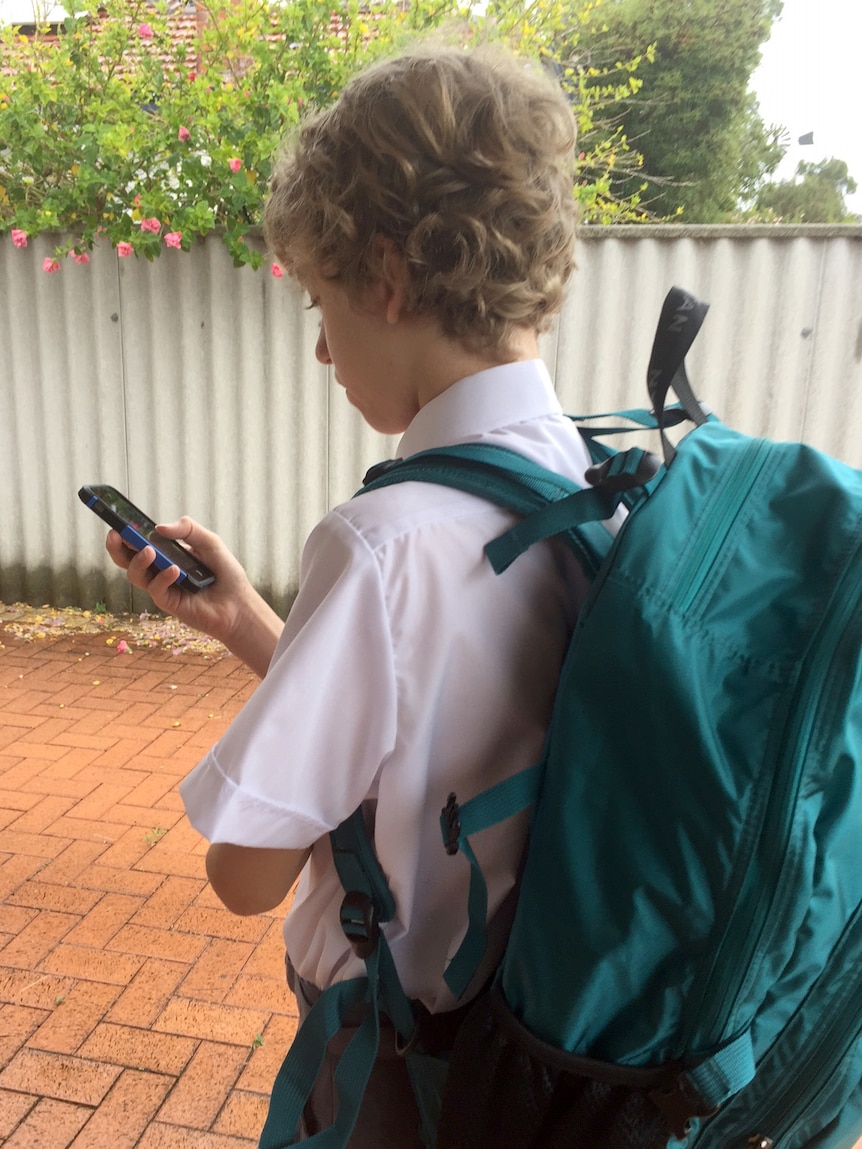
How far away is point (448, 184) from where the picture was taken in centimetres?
95

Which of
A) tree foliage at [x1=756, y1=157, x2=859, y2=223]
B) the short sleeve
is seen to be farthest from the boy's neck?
tree foliage at [x1=756, y1=157, x2=859, y2=223]

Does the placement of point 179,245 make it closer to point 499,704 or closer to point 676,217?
point 676,217

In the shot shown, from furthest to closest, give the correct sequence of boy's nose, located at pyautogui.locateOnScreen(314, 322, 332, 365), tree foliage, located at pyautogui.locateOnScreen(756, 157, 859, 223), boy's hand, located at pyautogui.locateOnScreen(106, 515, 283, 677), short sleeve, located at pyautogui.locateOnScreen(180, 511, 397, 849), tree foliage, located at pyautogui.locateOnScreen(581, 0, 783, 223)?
tree foliage, located at pyautogui.locateOnScreen(581, 0, 783, 223)
tree foliage, located at pyautogui.locateOnScreen(756, 157, 859, 223)
boy's hand, located at pyautogui.locateOnScreen(106, 515, 283, 677)
boy's nose, located at pyautogui.locateOnScreen(314, 322, 332, 365)
short sleeve, located at pyautogui.locateOnScreen(180, 511, 397, 849)

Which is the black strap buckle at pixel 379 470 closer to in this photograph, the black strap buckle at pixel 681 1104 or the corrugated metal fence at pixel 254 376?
the black strap buckle at pixel 681 1104

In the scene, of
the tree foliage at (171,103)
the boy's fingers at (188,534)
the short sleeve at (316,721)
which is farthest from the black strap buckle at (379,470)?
the tree foliage at (171,103)

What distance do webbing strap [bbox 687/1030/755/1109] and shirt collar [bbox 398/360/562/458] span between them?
1.98 ft

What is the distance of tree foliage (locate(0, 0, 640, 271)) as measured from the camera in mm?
5129

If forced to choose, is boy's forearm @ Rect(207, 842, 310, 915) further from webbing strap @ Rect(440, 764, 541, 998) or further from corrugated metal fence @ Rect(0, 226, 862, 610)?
corrugated metal fence @ Rect(0, 226, 862, 610)

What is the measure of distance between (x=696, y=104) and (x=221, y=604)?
740 cm

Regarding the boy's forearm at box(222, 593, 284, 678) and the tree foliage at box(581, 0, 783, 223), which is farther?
the tree foliage at box(581, 0, 783, 223)

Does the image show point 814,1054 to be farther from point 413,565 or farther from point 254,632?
point 254,632

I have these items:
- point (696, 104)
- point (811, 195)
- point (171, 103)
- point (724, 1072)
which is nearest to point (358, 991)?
point (724, 1072)

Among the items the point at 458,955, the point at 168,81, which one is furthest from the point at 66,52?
the point at 458,955

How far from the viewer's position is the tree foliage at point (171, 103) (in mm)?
5129
